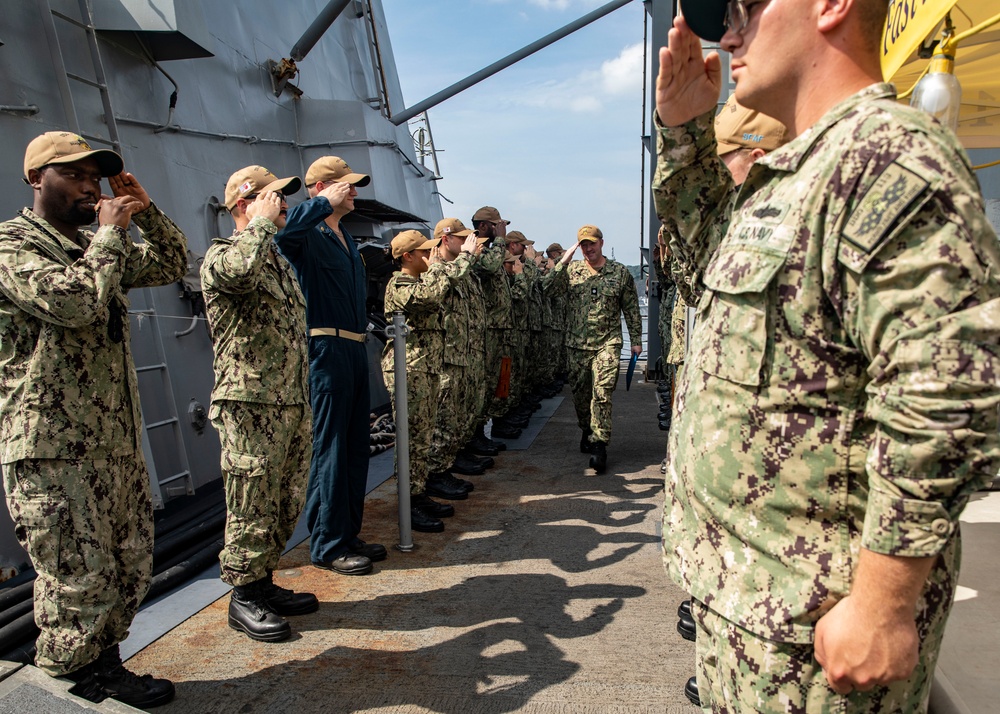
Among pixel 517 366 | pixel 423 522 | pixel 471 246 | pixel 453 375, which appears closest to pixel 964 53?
pixel 471 246

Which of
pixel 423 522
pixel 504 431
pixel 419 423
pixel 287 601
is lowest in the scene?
pixel 504 431

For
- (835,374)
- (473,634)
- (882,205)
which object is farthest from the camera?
(473,634)

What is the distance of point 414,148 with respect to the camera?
11.7 m

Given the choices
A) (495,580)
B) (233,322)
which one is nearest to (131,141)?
(233,322)

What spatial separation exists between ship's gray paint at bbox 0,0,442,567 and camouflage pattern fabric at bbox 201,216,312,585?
52.6 inches

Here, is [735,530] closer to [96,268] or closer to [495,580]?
[96,268]

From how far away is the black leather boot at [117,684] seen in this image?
2.26 metres

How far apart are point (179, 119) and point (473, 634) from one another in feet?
14.8

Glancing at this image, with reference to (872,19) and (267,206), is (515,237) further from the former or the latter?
(872,19)

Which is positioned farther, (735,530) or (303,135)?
(303,135)

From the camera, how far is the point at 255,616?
289cm

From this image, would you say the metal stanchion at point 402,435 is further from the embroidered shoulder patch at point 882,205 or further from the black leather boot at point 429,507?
the embroidered shoulder patch at point 882,205

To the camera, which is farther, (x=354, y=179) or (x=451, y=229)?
(x=451, y=229)

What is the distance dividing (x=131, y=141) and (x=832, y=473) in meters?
5.11
